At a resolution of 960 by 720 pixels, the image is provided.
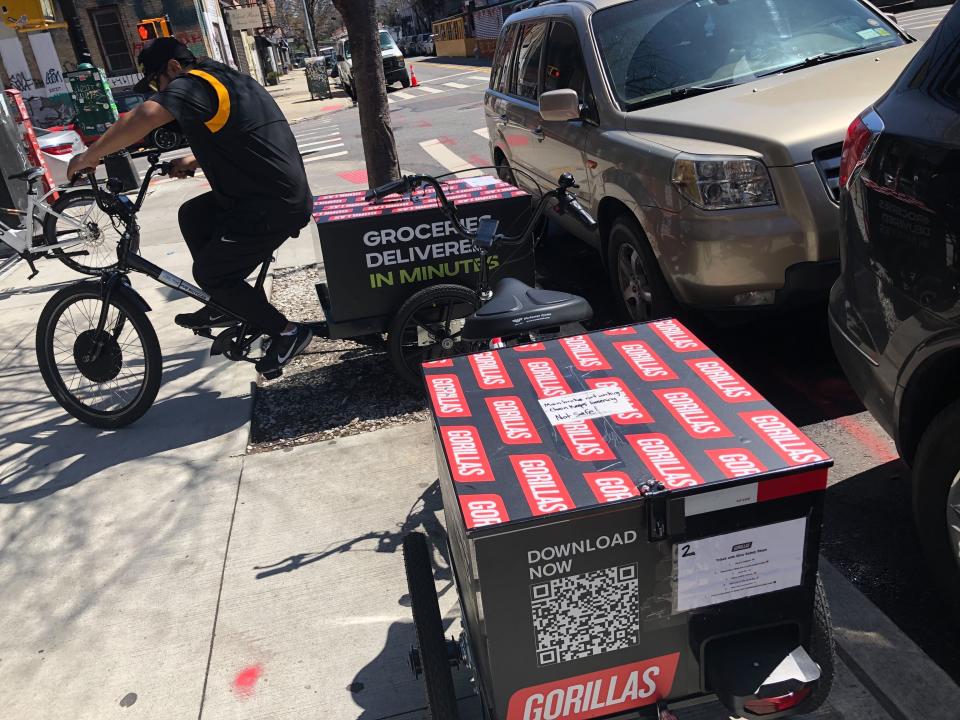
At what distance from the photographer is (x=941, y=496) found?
2473 millimetres

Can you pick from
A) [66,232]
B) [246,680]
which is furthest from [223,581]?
[66,232]

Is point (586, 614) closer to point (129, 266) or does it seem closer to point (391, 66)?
point (129, 266)

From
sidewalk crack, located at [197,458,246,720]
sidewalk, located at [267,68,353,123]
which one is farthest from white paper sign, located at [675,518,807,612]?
sidewalk, located at [267,68,353,123]

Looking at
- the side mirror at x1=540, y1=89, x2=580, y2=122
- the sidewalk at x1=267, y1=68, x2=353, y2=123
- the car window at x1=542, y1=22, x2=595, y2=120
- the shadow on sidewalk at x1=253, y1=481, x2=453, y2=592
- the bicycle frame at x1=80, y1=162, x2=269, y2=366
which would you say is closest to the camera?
the shadow on sidewalk at x1=253, y1=481, x2=453, y2=592

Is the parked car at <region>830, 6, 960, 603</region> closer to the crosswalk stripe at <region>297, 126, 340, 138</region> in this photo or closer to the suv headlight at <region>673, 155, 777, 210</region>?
the suv headlight at <region>673, 155, 777, 210</region>

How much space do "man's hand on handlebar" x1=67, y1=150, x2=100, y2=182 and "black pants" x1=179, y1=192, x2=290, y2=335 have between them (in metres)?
0.50

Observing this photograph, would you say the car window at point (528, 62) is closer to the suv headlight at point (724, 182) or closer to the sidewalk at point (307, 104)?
the suv headlight at point (724, 182)

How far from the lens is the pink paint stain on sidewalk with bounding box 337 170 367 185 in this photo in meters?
11.9

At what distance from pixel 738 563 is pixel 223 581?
225 cm

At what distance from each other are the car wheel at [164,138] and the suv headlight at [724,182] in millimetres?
2534

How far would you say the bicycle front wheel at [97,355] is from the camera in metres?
4.39

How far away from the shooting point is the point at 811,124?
380 cm

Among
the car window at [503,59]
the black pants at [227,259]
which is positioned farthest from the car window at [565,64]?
the black pants at [227,259]

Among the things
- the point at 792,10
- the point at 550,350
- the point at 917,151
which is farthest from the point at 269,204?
the point at 792,10
